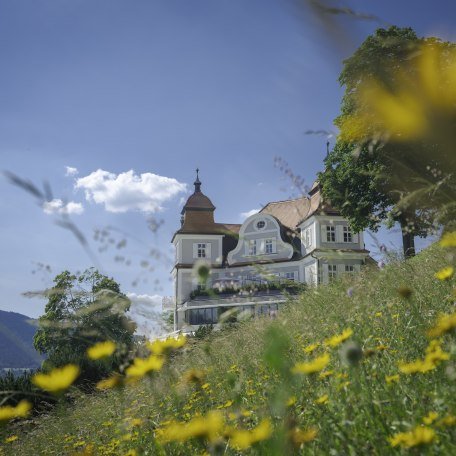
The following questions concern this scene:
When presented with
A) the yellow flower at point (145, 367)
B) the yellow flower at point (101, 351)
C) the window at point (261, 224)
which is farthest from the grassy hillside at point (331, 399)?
the window at point (261, 224)

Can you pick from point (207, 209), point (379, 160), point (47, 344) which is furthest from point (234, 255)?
point (379, 160)

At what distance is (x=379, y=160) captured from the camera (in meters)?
17.4

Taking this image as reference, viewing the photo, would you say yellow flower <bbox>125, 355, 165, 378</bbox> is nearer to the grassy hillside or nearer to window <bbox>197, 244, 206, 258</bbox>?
the grassy hillside

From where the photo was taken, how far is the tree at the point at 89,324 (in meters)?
2.02

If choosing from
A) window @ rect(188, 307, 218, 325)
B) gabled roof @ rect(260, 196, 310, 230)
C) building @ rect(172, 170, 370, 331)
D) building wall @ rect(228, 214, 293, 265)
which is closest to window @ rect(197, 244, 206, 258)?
building @ rect(172, 170, 370, 331)

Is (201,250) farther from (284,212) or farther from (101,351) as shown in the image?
(101,351)

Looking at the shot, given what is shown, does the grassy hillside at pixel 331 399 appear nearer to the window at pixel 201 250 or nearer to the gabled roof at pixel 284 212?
the gabled roof at pixel 284 212

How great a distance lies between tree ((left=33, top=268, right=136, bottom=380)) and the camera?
6.64 ft

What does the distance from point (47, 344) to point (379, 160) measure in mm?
26620

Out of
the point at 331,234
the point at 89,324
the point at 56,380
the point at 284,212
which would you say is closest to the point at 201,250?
the point at 284,212

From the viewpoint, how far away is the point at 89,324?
103 inches

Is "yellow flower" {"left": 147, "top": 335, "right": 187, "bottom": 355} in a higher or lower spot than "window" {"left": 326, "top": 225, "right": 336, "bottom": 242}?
lower

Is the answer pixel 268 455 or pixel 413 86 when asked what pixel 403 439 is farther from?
pixel 413 86

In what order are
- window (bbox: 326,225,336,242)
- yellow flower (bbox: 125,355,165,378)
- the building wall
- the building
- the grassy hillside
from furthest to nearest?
the building wall
the building
window (bbox: 326,225,336,242)
yellow flower (bbox: 125,355,165,378)
the grassy hillside
